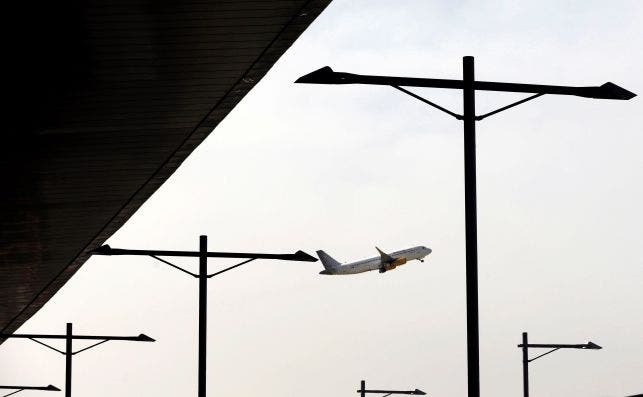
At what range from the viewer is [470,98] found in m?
23.8

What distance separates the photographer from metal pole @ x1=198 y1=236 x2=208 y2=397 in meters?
41.9

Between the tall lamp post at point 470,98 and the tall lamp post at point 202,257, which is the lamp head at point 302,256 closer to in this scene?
the tall lamp post at point 202,257

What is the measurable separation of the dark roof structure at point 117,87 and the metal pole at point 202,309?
2.48 meters

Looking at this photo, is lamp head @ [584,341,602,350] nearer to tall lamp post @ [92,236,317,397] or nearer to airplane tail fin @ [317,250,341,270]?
tall lamp post @ [92,236,317,397]

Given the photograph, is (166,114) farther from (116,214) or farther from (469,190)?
(116,214)

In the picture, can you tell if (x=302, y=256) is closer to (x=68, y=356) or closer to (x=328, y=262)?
(x=68, y=356)

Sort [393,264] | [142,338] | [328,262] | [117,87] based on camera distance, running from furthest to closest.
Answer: [328,262] < [393,264] < [142,338] < [117,87]

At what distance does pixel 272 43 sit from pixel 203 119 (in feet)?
18.4

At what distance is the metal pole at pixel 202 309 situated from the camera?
1651 inches

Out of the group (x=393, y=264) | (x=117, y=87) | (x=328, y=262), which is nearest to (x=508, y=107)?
(x=117, y=87)

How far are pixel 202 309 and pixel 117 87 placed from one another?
→ 17.8 metres

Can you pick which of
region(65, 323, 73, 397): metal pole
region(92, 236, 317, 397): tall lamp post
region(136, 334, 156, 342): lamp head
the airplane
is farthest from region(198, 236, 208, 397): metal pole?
the airplane

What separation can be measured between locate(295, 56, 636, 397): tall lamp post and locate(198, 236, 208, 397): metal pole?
60.4 ft

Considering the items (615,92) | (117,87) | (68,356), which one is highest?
(117,87)
